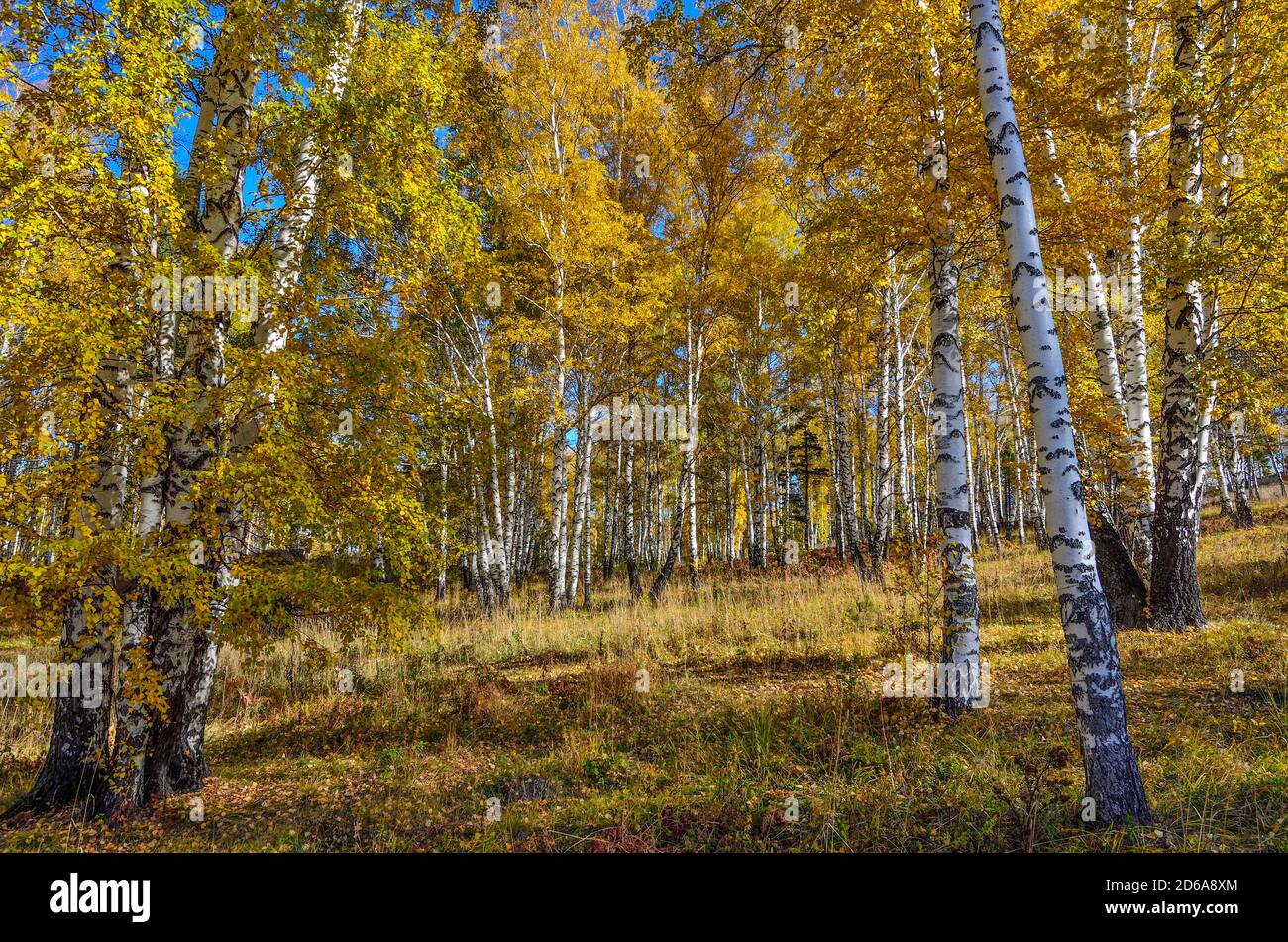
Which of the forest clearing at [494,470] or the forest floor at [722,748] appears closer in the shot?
the forest clearing at [494,470]

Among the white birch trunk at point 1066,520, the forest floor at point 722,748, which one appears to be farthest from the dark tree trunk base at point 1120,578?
the white birch trunk at point 1066,520

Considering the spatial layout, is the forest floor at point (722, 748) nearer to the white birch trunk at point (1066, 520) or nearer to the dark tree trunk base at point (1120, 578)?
the white birch trunk at point (1066, 520)

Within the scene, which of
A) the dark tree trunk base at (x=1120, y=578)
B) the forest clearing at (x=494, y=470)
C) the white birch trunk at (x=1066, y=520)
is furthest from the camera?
the dark tree trunk base at (x=1120, y=578)

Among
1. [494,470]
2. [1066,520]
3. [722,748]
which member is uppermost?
[494,470]

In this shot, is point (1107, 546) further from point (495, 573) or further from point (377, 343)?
point (495, 573)

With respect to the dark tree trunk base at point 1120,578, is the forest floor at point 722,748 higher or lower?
lower

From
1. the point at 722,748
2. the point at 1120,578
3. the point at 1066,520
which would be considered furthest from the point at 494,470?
the point at 1120,578

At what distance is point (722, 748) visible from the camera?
514cm

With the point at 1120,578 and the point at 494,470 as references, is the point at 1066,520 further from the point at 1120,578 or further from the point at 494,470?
the point at 1120,578

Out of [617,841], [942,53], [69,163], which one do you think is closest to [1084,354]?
[942,53]

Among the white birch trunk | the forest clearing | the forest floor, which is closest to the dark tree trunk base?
the forest clearing

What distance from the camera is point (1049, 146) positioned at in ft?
22.0

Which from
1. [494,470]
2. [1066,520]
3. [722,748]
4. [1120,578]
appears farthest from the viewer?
[1120,578]

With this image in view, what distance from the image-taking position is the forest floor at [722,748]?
3676 millimetres
